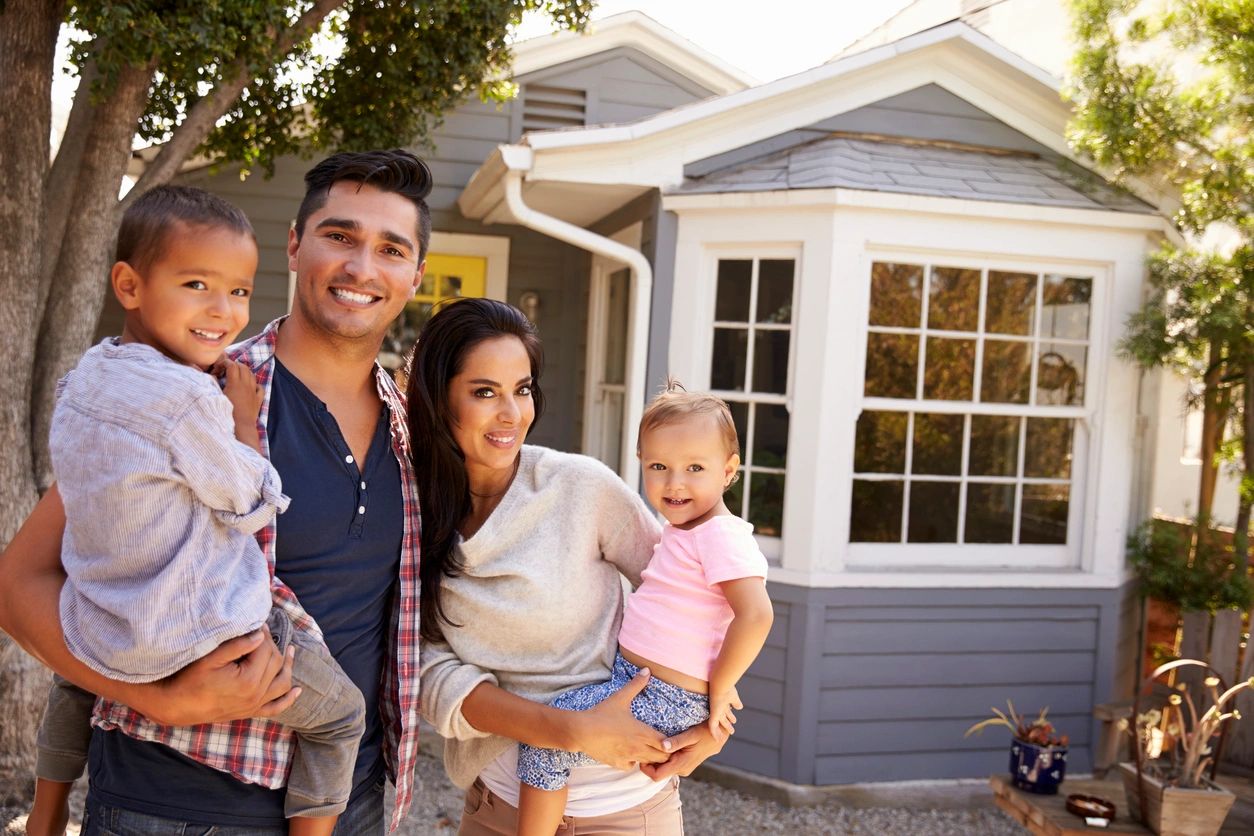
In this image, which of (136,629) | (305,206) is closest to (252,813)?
(136,629)

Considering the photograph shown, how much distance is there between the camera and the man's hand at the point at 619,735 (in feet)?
5.86

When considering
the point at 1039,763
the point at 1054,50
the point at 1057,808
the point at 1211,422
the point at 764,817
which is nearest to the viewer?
the point at 1057,808

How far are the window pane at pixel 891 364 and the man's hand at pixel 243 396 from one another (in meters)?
3.92

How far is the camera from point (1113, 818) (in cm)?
368

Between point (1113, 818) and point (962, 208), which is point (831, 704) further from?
point (962, 208)

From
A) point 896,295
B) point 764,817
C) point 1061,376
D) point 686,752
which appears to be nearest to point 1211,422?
point 1061,376

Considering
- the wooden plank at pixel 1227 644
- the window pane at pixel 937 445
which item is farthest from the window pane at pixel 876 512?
the wooden plank at pixel 1227 644

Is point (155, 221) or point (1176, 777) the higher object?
point (155, 221)

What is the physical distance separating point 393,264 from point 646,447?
671 mm

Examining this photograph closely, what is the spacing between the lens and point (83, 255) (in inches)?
A: 159

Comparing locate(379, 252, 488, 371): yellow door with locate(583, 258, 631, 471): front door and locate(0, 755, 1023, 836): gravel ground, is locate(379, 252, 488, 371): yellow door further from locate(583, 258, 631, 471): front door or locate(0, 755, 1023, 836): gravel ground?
locate(0, 755, 1023, 836): gravel ground

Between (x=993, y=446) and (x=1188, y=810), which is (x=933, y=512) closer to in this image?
(x=993, y=446)

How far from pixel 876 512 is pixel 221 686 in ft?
13.7

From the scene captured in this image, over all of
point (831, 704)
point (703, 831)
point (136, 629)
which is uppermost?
point (136, 629)
